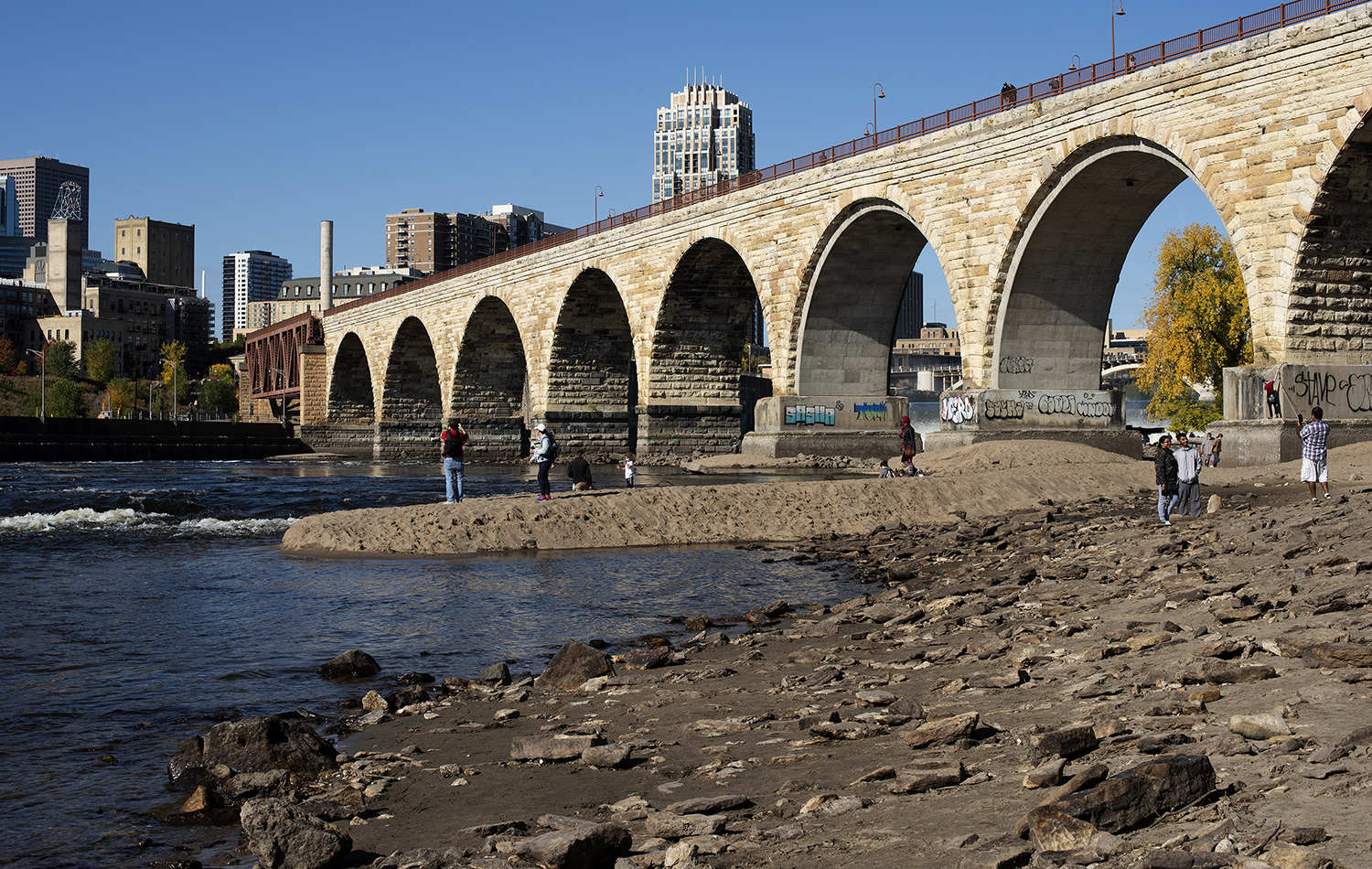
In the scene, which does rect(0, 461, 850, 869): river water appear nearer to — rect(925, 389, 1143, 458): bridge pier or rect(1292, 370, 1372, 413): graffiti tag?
rect(1292, 370, 1372, 413): graffiti tag

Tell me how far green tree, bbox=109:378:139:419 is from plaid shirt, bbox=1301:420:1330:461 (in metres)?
122

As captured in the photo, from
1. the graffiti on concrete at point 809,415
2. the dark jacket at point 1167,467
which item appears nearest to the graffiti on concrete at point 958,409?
the graffiti on concrete at point 809,415

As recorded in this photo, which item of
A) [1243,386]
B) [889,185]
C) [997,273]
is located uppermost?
[889,185]

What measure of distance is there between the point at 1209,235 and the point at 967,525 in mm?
33920

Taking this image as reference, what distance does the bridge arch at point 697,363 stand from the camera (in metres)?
43.5

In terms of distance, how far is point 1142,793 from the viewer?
12.9ft

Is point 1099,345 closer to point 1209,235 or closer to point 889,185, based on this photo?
point 889,185

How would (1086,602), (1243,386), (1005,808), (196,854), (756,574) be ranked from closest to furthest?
(1005,808)
(196,854)
(1086,602)
(756,574)
(1243,386)

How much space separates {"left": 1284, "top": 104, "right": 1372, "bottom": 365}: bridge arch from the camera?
20406 mm

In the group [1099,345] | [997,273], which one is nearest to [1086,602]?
[997,273]

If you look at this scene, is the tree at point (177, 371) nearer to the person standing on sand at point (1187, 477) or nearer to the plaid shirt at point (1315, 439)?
the person standing on sand at point (1187, 477)

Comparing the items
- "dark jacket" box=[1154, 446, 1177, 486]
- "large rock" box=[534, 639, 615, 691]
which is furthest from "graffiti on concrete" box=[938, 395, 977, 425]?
"large rock" box=[534, 639, 615, 691]

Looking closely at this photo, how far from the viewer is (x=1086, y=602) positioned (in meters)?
9.05

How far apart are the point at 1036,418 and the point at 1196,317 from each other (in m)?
19.7
